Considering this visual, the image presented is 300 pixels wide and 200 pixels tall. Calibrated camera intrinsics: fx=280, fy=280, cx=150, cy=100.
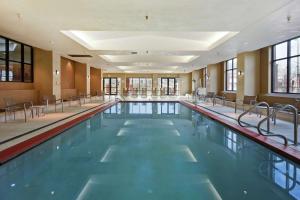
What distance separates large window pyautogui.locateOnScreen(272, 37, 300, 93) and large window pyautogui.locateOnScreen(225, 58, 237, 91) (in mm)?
5337

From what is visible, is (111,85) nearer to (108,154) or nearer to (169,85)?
(169,85)

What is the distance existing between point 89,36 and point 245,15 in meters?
6.63

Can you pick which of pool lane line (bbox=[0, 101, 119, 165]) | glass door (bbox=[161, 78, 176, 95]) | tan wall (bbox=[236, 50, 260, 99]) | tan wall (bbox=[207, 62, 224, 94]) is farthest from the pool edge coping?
glass door (bbox=[161, 78, 176, 95])

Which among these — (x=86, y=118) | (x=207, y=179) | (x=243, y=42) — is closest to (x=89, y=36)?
(x=86, y=118)

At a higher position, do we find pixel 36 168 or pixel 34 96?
pixel 34 96

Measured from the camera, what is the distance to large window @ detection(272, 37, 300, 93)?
1045 centimetres

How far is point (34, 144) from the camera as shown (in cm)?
566

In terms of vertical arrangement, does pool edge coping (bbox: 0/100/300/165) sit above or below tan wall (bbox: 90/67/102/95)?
below

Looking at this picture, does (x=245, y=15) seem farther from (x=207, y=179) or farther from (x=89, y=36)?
(x=89, y=36)

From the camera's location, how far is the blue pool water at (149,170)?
3.56m

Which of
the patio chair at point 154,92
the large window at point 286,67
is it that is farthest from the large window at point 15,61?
the patio chair at point 154,92

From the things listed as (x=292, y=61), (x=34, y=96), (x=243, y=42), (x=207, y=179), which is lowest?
(x=207, y=179)

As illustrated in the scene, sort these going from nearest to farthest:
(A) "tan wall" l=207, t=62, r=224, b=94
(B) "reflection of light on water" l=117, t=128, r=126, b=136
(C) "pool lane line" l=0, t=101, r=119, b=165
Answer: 1. (C) "pool lane line" l=0, t=101, r=119, b=165
2. (B) "reflection of light on water" l=117, t=128, r=126, b=136
3. (A) "tan wall" l=207, t=62, r=224, b=94

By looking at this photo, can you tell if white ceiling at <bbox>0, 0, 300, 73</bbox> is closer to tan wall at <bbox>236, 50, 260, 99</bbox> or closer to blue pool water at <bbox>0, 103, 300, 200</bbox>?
tan wall at <bbox>236, 50, 260, 99</bbox>
